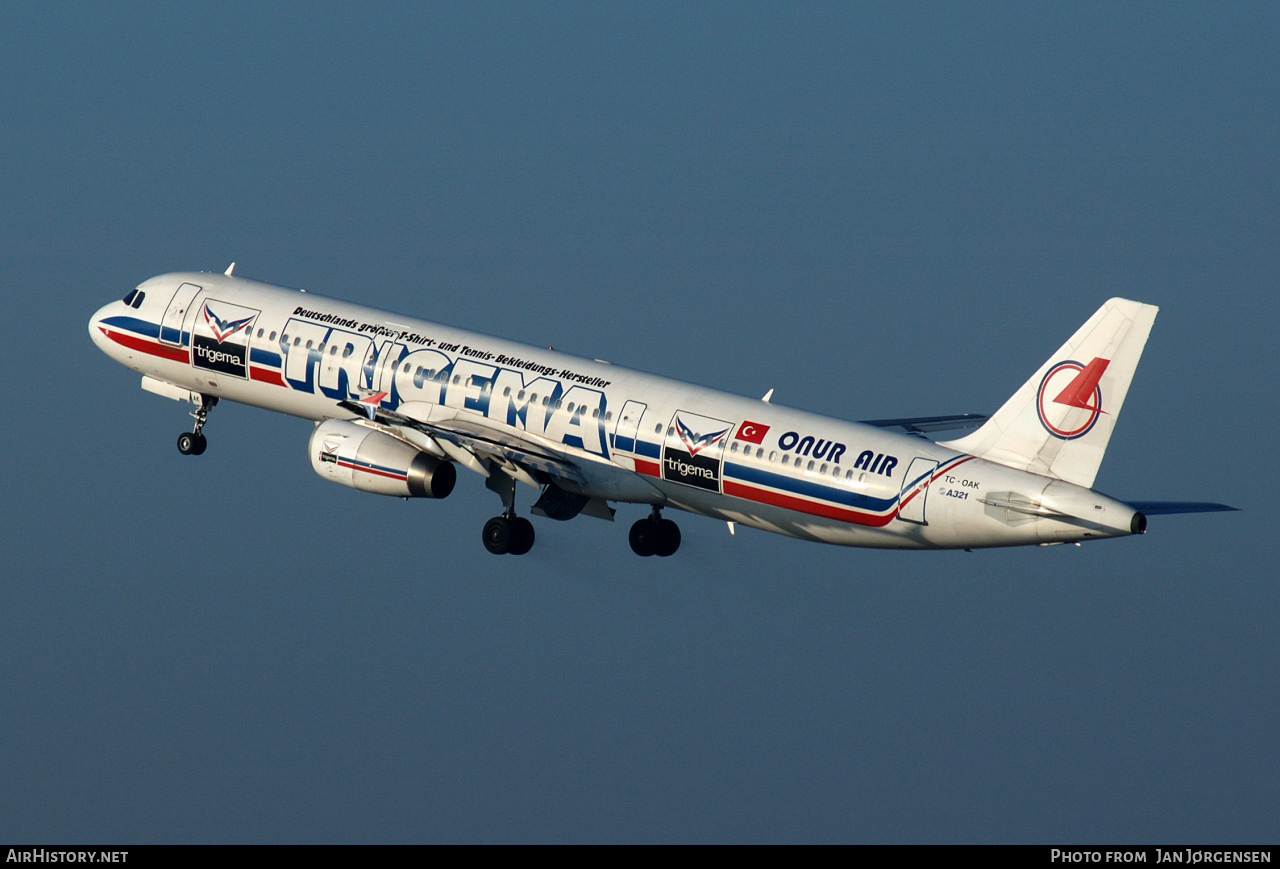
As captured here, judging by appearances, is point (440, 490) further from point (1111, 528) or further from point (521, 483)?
point (1111, 528)

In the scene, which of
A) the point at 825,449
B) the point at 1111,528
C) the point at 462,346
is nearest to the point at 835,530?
the point at 825,449

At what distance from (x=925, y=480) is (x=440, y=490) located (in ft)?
46.5

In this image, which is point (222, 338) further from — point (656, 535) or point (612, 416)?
point (656, 535)

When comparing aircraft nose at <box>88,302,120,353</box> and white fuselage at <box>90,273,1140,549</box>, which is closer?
white fuselage at <box>90,273,1140,549</box>

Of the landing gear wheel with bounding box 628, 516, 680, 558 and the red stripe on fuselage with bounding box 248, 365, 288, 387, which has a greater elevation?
the red stripe on fuselage with bounding box 248, 365, 288, 387

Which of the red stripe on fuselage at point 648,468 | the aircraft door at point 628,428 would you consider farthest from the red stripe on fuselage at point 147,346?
the red stripe on fuselage at point 648,468

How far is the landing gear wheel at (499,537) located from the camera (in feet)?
225

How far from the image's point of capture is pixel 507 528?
68.8m

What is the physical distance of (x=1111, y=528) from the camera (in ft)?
190

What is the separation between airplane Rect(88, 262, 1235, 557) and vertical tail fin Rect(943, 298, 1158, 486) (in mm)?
45

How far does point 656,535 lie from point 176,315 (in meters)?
16.6

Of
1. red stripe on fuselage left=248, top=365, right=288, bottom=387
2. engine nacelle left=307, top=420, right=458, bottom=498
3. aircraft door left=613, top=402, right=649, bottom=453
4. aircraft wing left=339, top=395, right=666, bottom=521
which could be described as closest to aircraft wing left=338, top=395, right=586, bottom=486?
aircraft wing left=339, top=395, right=666, bottom=521

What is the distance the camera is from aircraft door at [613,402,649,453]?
66188 mm

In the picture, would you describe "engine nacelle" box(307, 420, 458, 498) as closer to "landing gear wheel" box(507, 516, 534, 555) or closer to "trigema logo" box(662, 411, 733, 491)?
"landing gear wheel" box(507, 516, 534, 555)
